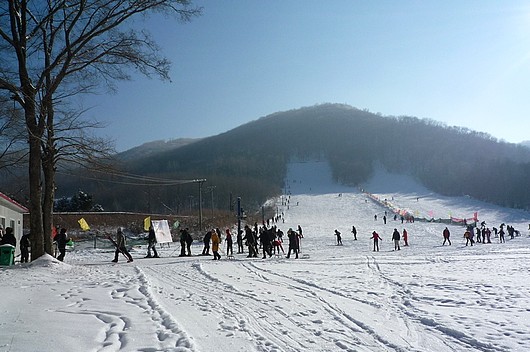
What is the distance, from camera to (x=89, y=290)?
9.12 m

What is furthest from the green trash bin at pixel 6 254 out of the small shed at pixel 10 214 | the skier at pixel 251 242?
the skier at pixel 251 242

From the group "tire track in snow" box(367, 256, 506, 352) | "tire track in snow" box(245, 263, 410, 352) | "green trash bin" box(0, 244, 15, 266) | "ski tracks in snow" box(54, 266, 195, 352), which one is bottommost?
"tire track in snow" box(367, 256, 506, 352)

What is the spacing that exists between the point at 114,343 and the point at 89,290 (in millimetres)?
Answer: 4275

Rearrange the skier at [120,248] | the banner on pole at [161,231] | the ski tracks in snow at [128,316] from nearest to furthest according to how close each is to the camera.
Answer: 1. the ski tracks in snow at [128,316]
2. the skier at [120,248]
3. the banner on pole at [161,231]

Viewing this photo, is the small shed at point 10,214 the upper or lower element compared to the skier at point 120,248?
upper

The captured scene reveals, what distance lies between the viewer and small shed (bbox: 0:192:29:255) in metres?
21.5

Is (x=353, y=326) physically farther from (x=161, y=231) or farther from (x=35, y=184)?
(x=161, y=231)

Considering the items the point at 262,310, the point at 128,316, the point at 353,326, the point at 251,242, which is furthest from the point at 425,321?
the point at 251,242

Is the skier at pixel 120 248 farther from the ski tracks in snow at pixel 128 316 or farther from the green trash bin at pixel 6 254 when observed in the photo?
the ski tracks in snow at pixel 128 316

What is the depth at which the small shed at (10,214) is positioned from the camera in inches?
846

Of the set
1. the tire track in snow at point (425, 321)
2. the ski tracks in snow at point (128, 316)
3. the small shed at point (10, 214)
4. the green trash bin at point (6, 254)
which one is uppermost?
the small shed at point (10, 214)

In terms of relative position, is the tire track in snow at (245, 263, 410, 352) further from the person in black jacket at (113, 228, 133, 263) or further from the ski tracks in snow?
the person in black jacket at (113, 228, 133, 263)

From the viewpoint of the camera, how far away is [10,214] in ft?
78.5

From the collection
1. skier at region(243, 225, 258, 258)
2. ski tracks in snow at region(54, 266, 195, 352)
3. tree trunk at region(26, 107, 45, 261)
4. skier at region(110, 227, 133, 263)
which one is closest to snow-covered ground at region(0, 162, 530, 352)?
ski tracks in snow at region(54, 266, 195, 352)
